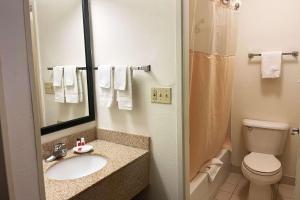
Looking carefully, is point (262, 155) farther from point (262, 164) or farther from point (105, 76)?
point (105, 76)

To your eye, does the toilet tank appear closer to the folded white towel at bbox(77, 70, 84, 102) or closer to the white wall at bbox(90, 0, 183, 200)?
the white wall at bbox(90, 0, 183, 200)

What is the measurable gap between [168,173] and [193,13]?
3.95ft

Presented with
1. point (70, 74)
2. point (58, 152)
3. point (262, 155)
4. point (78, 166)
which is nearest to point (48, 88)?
point (70, 74)

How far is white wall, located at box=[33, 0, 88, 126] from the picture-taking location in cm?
165

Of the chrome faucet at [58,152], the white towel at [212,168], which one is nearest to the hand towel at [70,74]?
the chrome faucet at [58,152]

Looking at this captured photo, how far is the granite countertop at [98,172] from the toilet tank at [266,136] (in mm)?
1488

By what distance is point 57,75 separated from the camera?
1.77 meters

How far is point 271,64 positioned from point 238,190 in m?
1.42

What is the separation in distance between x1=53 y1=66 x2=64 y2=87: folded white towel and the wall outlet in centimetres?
70

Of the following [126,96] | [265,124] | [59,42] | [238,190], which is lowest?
[238,190]

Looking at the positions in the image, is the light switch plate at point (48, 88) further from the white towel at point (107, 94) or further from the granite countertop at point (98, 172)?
the granite countertop at point (98, 172)

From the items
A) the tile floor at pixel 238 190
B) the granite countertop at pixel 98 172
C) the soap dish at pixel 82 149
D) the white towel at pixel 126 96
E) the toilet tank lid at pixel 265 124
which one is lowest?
the tile floor at pixel 238 190

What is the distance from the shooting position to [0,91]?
0.66 m

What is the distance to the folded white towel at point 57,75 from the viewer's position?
1.75 m
